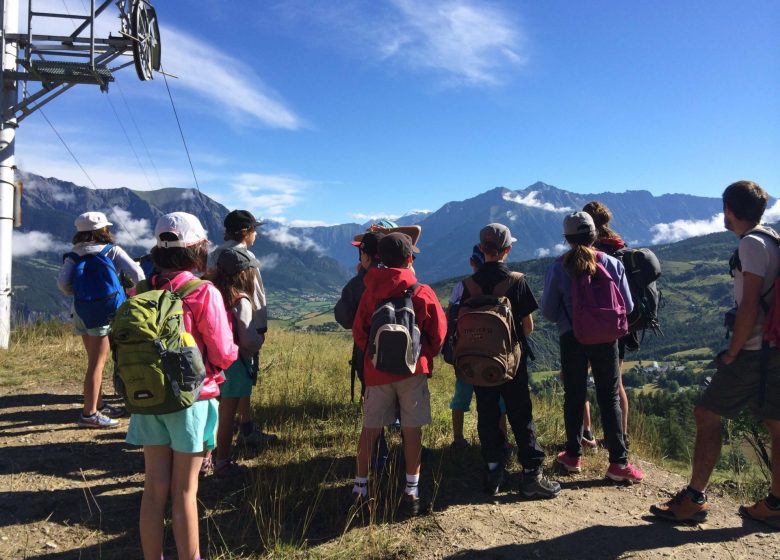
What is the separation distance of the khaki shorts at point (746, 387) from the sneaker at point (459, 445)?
2.17m

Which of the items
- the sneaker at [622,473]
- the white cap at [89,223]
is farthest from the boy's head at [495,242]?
the white cap at [89,223]

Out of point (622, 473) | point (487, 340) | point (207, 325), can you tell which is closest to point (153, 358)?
point (207, 325)

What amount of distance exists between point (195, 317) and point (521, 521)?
2.69 m

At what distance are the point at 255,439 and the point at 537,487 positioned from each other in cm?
267

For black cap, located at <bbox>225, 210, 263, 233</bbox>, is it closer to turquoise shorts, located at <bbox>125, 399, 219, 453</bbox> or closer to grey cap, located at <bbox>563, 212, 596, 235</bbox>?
turquoise shorts, located at <bbox>125, 399, 219, 453</bbox>

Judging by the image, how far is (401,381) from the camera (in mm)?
3480

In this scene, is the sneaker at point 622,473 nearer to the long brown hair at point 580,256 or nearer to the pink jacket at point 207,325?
the long brown hair at point 580,256

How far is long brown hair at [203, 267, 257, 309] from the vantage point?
382cm

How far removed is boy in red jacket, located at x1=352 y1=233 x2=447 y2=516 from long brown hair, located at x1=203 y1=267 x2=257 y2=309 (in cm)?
108

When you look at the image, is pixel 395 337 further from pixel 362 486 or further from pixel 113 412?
pixel 113 412

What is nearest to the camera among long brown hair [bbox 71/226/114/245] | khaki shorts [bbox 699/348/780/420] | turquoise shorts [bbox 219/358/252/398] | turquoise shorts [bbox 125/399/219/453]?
turquoise shorts [bbox 125/399/219/453]

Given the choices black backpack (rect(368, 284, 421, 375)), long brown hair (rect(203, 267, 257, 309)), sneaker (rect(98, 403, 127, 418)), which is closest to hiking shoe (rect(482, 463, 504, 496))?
black backpack (rect(368, 284, 421, 375))

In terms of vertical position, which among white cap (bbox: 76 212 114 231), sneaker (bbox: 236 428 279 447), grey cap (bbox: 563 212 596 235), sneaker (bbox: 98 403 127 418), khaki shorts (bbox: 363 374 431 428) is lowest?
sneaker (bbox: 236 428 279 447)

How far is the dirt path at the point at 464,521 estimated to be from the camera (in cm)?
307
